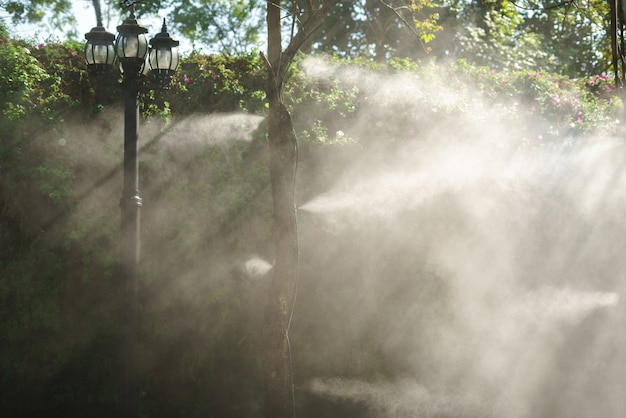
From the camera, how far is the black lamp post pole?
18.4ft

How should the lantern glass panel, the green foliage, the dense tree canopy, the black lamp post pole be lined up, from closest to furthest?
the black lamp post pole
the lantern glass panel
the green foliage
the dense tree canopy

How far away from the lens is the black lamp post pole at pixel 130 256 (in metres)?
5.62

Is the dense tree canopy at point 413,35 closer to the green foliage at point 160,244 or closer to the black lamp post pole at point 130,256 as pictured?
the green foliage at point 160,244

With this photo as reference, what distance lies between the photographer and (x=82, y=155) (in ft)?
27.7

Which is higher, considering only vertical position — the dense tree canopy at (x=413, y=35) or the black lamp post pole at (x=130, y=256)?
the dense tree canopy at (x=413, y=35)

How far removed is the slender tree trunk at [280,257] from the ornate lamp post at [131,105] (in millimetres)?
1272

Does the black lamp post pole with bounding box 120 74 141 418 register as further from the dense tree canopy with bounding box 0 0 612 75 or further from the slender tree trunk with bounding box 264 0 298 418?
the dense tree canopy with bounding box 0 0 612 75

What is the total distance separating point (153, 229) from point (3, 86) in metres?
2.69

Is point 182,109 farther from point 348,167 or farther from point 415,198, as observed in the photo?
point 415,198

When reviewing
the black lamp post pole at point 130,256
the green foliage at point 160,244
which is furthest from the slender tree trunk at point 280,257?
the black lamp post pole at point 130,256

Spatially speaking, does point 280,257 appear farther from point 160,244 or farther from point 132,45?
point 132,45

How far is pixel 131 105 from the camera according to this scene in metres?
5.90

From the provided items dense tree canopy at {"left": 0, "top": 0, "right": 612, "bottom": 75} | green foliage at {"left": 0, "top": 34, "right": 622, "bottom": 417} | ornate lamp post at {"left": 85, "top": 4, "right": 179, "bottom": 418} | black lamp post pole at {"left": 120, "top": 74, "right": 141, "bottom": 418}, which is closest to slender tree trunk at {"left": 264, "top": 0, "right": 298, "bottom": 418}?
ornate lamp post at {"left": 85, "top": 4, "right": 179, "bottom": 418}

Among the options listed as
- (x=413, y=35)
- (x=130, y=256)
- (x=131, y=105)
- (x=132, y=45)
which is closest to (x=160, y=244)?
(x=130, y=256)
